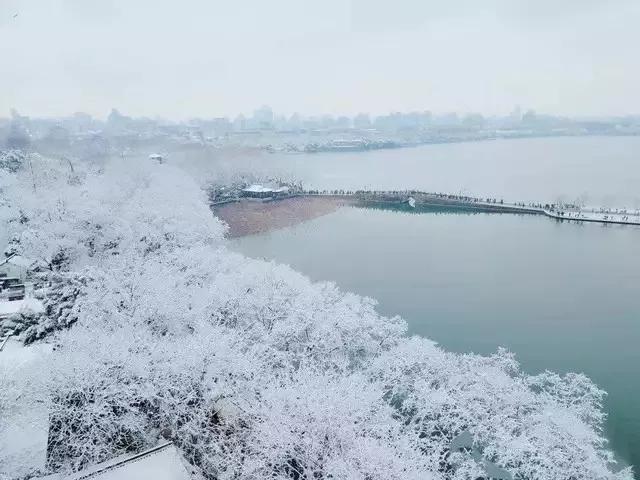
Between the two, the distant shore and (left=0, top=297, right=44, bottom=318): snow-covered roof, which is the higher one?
the distant shore

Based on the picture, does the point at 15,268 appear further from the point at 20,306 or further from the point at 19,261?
the point at 20,306

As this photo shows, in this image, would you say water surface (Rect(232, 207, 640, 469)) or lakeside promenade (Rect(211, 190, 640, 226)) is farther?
lakeside promenade (Rect(211, 190, 640, 226))

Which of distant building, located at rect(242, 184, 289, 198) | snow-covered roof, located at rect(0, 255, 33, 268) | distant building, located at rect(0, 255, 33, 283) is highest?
distant building, located at rect(242, 184, 289, 198)

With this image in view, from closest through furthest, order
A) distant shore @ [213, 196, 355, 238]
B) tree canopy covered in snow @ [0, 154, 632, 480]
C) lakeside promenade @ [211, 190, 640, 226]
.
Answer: tree canopy covered in snow @ [0, 154, 632, 480] < distant shore @ [213, 196, 355, 238] < lakeside promenade @ [211, 190, 640, 226]

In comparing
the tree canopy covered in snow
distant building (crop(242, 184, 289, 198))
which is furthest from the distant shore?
the tree canopy covered in snow

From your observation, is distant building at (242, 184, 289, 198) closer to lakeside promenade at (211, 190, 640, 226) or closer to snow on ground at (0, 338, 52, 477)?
lakeside promenade at (211, 190, 640, 226)

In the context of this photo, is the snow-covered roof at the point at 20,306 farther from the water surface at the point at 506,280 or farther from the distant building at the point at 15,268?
the water surface at the point at 506,280

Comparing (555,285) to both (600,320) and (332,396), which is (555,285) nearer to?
(600,320)
